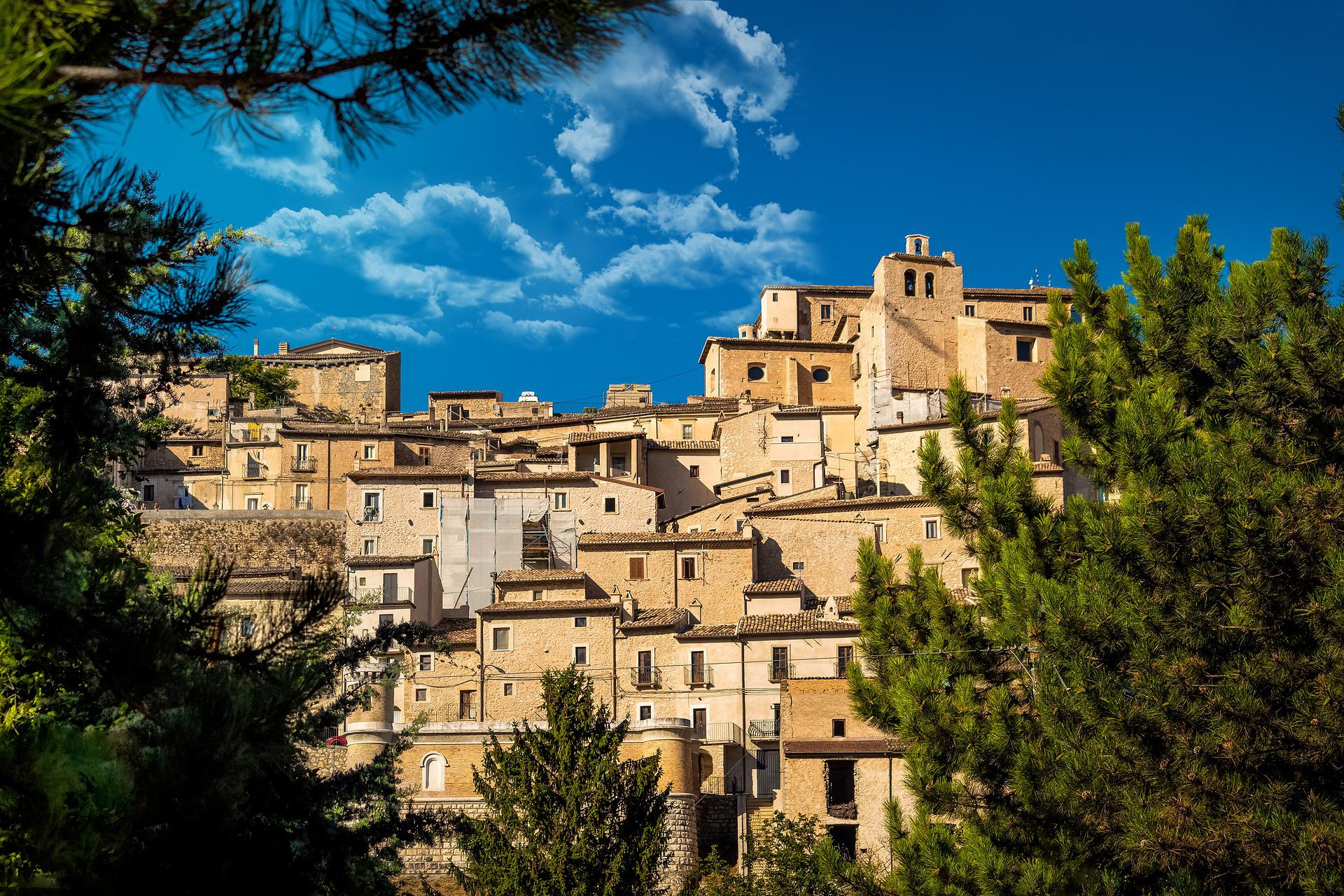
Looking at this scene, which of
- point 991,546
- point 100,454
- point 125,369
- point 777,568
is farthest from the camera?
point 777,568

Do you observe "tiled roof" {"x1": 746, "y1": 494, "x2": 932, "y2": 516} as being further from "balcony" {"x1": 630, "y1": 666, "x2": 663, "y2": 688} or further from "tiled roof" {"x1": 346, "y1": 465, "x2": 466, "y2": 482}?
"tiled roof" {"x1": 346, "y1": 465, "x2": 466, "y2": 482}

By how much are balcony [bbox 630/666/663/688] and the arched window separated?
7.38 m

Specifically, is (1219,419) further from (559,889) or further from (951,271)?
(951,271)

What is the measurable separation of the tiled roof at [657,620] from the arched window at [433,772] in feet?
26.1

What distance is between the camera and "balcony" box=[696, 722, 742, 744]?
38.2 meters

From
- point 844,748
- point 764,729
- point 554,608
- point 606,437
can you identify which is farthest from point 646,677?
point 606,437

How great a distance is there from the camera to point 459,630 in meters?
41.9

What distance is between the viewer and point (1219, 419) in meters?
13.4

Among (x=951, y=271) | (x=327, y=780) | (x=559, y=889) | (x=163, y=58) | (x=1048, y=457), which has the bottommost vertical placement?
(x=559, y=889)

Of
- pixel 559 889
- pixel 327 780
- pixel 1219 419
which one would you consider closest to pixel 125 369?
pixel 327 780

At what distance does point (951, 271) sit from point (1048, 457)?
15.1 m

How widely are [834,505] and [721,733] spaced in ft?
33.6

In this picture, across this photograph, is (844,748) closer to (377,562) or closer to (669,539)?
(669,539)

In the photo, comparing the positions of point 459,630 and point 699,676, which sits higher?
point 459,630
